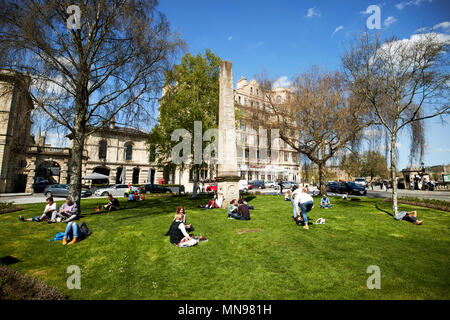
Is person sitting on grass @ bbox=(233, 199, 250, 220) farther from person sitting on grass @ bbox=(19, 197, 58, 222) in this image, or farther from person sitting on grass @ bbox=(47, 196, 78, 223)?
person sitting on grass @ bbox=(19, 197, 58, 222)

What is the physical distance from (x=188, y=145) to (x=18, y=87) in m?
13.8

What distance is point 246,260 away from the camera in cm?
577

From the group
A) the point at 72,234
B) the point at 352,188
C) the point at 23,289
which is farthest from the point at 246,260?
the point at 352,188

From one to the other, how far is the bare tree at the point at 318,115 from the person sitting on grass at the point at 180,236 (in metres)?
15.1

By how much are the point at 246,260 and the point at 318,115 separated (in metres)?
15.6

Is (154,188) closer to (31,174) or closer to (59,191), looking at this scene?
(59,191)

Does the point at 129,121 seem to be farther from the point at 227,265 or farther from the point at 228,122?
the point at 227,265

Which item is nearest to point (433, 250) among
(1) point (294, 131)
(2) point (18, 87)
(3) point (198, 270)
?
(3) point (198, 270)

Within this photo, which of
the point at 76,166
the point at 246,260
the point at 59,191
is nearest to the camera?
the point at 246,260

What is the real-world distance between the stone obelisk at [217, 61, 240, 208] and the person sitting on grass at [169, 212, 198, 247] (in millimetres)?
6160

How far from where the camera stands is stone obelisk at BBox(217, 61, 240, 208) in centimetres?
Answer: 1313

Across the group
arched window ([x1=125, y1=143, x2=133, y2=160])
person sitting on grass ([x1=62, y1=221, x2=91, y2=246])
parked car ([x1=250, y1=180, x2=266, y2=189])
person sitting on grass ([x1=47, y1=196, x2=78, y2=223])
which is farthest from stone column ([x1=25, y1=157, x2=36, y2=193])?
parked car ([x1=250, y1=180, x2=266, y2=189])

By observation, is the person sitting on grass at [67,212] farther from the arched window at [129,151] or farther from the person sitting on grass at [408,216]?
the arched window at [129,151]

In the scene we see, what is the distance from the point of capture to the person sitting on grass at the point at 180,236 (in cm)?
677
